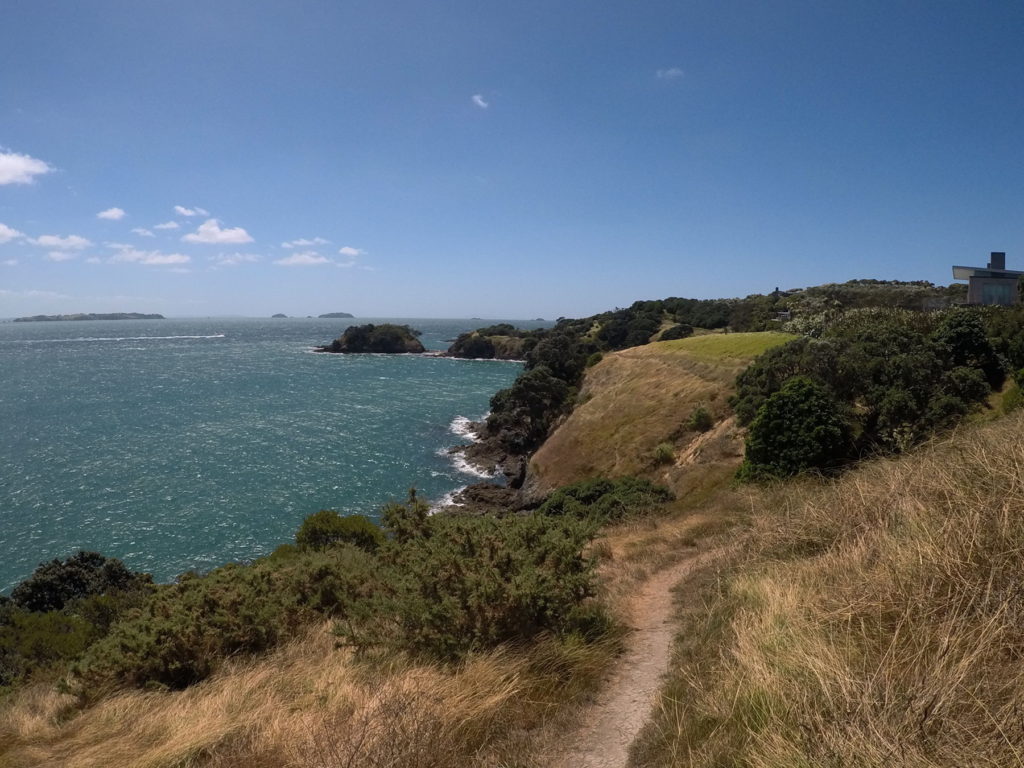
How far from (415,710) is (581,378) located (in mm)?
54861

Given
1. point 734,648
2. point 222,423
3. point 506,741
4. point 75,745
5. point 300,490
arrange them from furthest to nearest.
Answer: point 222,423 < point 300,490 < point 75,745 < point 734,648 < point 506,741

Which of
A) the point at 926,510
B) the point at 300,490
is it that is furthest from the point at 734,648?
the point at 300,490

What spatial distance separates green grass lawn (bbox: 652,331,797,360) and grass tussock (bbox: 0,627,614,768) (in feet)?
127

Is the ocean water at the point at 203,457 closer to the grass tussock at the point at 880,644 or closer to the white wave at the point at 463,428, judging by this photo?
the white wave at the point at 463,428

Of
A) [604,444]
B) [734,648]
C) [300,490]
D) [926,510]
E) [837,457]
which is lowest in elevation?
[300,490]

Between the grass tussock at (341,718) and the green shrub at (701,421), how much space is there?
29.2 m

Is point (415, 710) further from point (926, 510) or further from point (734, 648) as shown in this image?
point (926, 510)

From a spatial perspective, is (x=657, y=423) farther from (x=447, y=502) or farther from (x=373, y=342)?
(x=373, y=342)

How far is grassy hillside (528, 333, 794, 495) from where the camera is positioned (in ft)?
101

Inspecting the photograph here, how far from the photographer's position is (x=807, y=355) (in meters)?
27.4

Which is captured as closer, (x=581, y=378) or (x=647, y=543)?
(x=647, y=543)

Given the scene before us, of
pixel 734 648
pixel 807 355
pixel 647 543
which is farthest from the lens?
pixel 807 355

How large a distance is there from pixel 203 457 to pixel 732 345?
4290 centimetres

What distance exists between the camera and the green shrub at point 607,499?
21.8 m
